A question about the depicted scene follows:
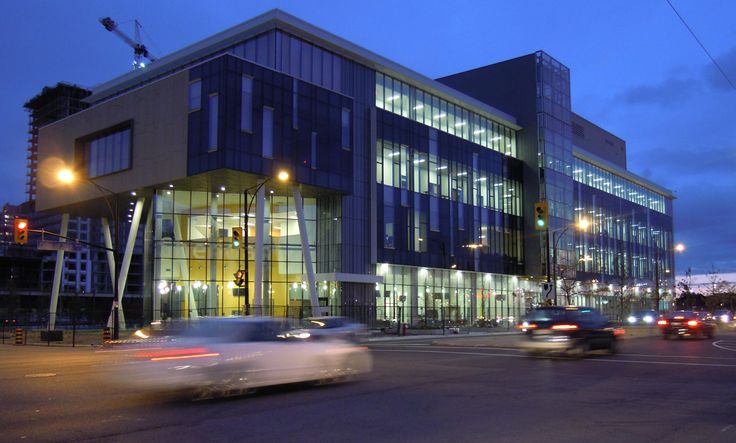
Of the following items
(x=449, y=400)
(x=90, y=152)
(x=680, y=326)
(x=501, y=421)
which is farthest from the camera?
(x=90, y=152)

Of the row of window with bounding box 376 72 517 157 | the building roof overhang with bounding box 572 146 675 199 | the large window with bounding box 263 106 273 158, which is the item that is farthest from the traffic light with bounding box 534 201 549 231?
the building roof overhang with bounding box 572 146 675 199

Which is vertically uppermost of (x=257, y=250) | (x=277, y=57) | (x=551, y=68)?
(x=551, y=68)

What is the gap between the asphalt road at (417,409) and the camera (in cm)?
902

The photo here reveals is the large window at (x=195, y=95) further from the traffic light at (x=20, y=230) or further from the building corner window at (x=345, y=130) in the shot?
the traffic light at (x=20, y=230)

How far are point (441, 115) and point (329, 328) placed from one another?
49.8 metres

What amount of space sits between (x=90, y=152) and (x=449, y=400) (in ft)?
148

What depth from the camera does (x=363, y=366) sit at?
15000 mm

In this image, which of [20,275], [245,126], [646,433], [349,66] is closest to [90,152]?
[245,126]

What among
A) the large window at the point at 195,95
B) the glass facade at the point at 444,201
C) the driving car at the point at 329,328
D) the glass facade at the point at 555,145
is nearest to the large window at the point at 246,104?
the large window at the point at 195,95

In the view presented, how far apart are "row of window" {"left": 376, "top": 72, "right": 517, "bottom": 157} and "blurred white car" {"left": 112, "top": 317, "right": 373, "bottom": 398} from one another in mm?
43093

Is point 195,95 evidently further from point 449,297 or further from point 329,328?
point 329,328

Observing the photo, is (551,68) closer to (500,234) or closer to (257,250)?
(500,234)

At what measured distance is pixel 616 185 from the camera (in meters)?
96.4

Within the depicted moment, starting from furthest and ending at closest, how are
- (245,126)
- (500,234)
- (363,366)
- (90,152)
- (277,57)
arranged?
1. (500,234)
2. (90,152)
3. (277,57)
4. (245,126)
5. (363,366)
